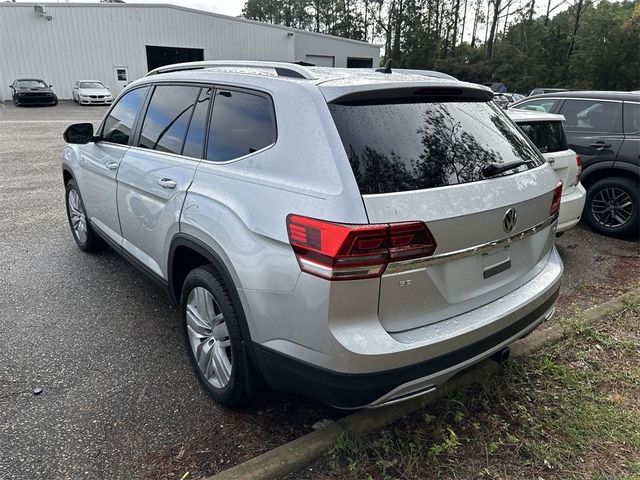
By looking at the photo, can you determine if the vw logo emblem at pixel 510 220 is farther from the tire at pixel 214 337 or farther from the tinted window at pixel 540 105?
the tinted window at pixel 540 105

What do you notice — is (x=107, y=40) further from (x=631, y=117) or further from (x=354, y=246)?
(x=354, y=246)

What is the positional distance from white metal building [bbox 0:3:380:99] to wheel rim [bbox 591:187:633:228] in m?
31.2

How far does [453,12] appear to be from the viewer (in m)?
57.2

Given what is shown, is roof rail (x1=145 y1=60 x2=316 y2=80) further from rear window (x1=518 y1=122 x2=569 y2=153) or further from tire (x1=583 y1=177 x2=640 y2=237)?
tire (x1=583 y1=177 x2=640 y2=237)

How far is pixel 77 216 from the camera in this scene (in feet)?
16.7

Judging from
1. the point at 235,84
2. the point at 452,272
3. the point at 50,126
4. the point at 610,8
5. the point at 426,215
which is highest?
the point at 610,8

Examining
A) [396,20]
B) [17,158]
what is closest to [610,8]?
[396,20]

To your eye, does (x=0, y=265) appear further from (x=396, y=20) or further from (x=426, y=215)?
(x=396, y=20)

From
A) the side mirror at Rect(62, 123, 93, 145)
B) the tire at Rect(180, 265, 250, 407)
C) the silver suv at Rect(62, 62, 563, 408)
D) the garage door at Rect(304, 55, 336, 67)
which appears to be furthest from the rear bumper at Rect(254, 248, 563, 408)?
the garage door at Rect(304, 55, 336, 67)

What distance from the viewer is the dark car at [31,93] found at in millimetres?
25312

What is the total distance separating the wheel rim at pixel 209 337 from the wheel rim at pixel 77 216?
253 cm

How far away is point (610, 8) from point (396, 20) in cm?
2394

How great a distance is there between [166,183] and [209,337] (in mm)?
972

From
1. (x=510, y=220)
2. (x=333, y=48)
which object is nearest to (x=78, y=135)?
(x=510, y=220)
